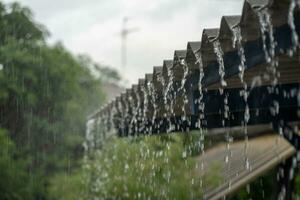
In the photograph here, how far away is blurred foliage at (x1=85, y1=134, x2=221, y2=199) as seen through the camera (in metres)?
8.30

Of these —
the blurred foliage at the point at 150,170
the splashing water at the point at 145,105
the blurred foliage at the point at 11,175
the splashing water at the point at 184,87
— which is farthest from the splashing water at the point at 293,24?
the blurred foliage at the point at 11,175

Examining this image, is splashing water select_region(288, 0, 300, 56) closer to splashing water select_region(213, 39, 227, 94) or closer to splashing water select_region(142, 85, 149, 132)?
splashing water select_region(213, 39, 227, 94)

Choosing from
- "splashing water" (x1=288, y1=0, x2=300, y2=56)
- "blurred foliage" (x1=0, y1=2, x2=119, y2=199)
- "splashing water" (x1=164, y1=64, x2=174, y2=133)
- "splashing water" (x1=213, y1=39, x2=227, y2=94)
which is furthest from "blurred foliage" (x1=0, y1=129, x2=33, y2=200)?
"splashing water" (x1=288, y1=0, x2=300, y2=56)

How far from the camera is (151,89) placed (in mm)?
6555

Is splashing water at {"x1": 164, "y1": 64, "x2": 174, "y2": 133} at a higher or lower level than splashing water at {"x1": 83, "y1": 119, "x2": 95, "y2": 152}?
higher

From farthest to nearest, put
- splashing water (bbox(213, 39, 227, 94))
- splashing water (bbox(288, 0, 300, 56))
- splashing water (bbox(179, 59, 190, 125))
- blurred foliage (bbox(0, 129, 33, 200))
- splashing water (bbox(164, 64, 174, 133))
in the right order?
blurred foliage (bbox(0, 129, 33, 200)), splashing water (bbox(164, 64, 174, 133)), splashing water (bbox(179, 59, 190, 125)), splashing water (bbox(213, 39, 227, 94)), splashing water (bbox(288, 0, 300, 56))

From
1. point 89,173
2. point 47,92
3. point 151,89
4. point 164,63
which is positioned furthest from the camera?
point 47,92

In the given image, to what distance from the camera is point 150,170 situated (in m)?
9.16

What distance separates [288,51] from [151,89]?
2.59m

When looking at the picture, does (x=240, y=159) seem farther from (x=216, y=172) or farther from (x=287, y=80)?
(x=287, y=80)

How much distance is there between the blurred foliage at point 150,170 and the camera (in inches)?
327

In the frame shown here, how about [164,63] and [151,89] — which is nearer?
[164,63]

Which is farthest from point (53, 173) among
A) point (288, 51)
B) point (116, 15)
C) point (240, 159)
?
point (116, 15)

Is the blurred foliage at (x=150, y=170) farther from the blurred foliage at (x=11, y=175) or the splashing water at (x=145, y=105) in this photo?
the blurred foliage at (x=11, y=175)
